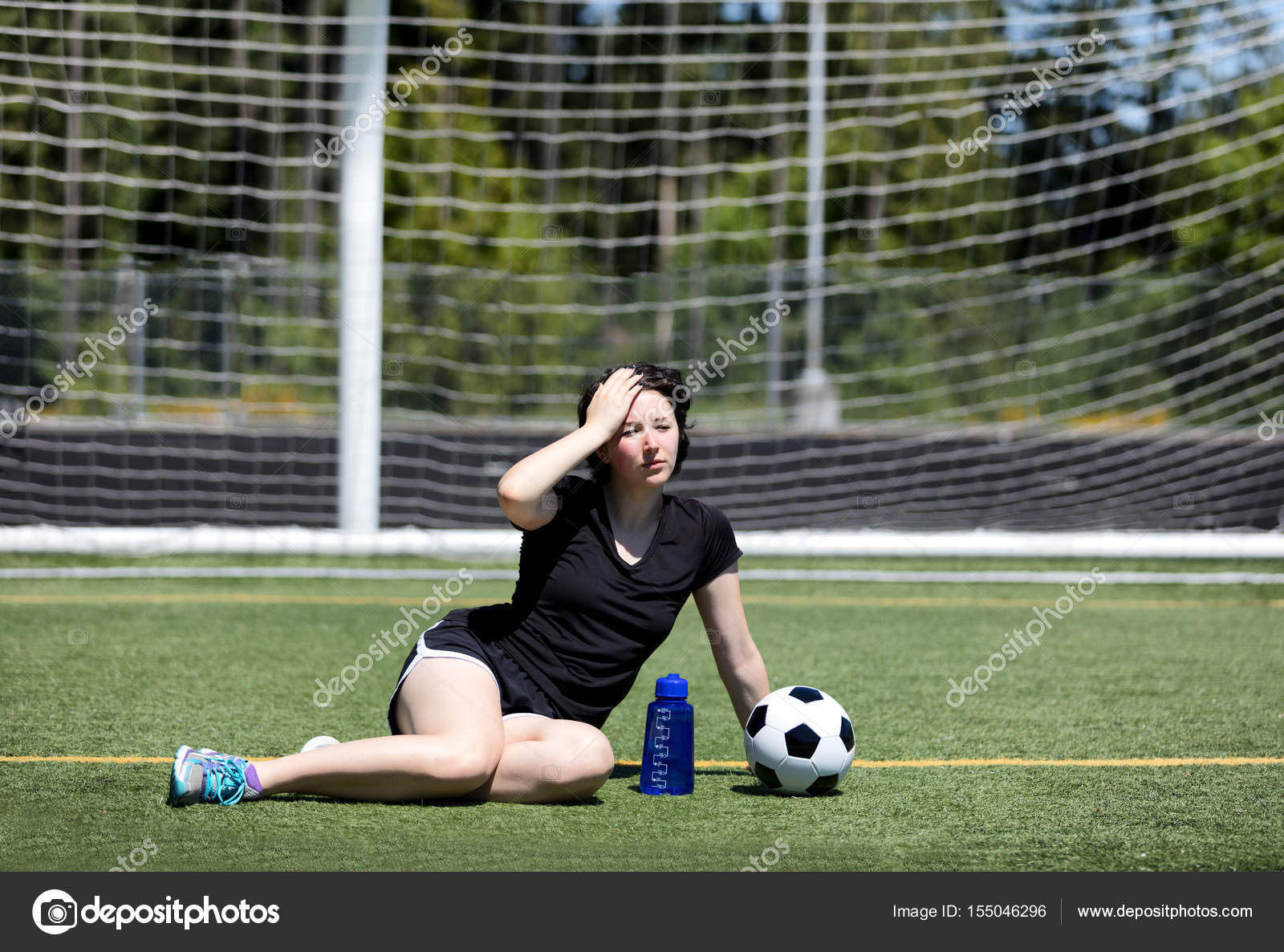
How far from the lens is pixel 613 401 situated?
3402mm

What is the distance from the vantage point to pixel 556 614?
3.53 metres

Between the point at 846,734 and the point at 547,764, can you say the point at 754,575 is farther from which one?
the point at 547,764

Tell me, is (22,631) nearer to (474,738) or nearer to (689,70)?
(474,738)

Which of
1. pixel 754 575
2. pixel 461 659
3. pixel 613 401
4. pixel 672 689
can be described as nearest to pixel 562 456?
pixel 613 401

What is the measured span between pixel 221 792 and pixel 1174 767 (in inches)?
105

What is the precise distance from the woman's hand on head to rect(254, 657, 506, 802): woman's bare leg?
2.42ft

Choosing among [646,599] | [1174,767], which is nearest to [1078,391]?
[1174,767]

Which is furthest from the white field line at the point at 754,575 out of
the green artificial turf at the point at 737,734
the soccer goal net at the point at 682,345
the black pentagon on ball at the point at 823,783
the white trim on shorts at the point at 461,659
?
the black pentagon on ball at the point at 823,783

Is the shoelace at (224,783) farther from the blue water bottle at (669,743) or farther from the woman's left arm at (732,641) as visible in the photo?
the woman's left arm at (732,641)

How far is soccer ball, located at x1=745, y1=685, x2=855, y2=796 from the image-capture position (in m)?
3.46

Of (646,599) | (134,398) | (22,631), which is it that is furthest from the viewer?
(134,398)
